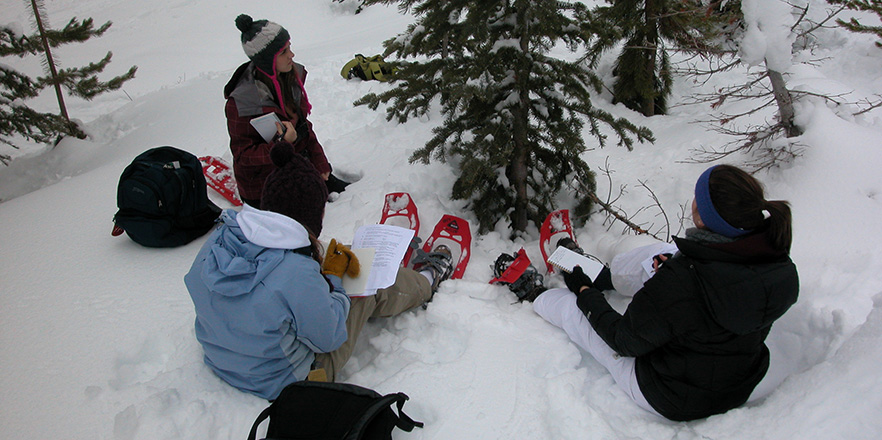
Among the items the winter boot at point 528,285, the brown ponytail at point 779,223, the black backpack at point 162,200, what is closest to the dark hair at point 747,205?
the brown ponytail at point 779,223

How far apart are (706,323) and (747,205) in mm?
613

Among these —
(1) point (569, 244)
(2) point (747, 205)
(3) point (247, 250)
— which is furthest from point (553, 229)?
(3) point (247, 250)

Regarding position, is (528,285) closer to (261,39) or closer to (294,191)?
(294,191)

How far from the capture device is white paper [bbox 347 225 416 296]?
9.20 feet

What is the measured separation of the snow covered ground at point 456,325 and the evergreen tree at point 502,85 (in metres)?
0.81

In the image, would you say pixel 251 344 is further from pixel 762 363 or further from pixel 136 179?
pixel 762 363

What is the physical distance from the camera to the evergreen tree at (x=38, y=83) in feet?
23.3

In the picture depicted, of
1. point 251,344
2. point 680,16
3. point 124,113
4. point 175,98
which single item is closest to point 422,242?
point 251,344

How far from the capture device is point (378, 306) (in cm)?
297

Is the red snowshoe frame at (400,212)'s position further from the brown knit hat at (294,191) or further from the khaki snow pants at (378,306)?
the brown knit hat at (294,191)

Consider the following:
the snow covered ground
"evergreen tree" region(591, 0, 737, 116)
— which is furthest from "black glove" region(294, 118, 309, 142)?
"evergreen tree" region(591, 0, 737, 116)

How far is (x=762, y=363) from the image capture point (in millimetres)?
2346

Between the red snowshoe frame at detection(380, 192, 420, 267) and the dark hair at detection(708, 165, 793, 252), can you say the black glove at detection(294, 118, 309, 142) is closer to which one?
the red snowshoe frame at detection(380, 192, 420, 267)

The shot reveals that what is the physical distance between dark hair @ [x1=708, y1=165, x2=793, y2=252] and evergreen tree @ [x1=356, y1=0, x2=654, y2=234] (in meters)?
1.47
